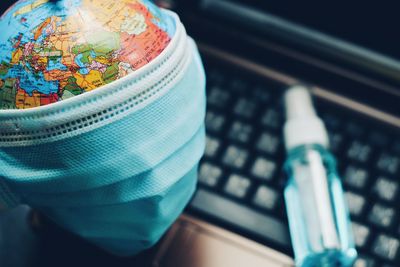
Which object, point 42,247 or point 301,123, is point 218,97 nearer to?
point 301,123

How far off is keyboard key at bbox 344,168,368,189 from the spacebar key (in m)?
0.07

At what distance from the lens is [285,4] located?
45 cm

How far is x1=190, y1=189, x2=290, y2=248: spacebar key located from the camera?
405 millimetres

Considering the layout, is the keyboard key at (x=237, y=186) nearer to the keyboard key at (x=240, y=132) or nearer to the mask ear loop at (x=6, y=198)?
the keyboard key at (x=240, y=132)

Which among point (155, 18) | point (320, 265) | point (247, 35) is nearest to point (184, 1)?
point (247, 35)

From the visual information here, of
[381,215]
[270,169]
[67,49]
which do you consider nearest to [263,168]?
[270,169]

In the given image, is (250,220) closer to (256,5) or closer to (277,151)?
(277,151)

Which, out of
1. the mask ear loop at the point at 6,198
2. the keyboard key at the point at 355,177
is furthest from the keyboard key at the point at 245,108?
the mask ear loop at the point at 6,198

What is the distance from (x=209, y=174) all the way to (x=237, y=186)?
3 centimetres

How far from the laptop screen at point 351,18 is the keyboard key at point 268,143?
0.11 m

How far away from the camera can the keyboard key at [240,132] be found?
0.45 meters

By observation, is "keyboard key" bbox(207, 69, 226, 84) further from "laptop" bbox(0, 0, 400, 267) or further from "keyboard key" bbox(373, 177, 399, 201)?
"keyboard key" bbox(373, 177, 399, 201)

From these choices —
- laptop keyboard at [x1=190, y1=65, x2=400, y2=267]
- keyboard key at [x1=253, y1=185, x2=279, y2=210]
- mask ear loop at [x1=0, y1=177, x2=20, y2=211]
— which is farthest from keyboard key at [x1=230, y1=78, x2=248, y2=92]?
mask ear loop at [x1=0, y1=177, x2=20, y2=211]

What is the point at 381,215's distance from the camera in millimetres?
405
